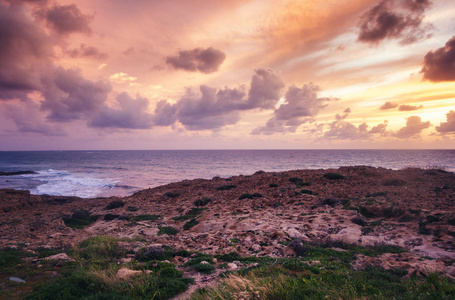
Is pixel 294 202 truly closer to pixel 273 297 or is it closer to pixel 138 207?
pixel 273 297

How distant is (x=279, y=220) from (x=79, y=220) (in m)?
14.4

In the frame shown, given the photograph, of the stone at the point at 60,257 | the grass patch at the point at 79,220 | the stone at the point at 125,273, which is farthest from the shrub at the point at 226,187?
the stone at the point at 125,273

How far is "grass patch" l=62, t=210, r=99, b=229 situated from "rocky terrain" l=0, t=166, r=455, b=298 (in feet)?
0.22

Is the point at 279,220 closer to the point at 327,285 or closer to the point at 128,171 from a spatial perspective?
the point at 327,285

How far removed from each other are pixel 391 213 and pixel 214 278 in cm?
1060

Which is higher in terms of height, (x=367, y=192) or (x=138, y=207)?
(x=367, y=192)

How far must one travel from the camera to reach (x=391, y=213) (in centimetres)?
1154

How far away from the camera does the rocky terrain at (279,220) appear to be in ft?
27.8

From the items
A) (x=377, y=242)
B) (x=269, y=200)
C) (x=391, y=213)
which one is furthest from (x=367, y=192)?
(x=377, y=242)

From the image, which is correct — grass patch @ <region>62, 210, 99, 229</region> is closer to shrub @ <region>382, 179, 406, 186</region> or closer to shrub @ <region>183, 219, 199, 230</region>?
shrub @ <region>183, 219, 199, 230</region>

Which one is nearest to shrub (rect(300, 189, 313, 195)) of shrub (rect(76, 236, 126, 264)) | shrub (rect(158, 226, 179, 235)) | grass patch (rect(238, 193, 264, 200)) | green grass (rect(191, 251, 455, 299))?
grass patch (rect(238, 193, 264, 200))

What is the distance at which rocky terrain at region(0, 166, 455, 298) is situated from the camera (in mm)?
8481

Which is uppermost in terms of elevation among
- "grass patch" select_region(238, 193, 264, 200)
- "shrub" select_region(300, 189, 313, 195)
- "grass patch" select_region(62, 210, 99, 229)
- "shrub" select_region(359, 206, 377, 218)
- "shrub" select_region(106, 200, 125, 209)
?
"shrub" select_region(300, 189, 313, 195)

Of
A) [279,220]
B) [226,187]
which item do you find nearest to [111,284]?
[279,220]
